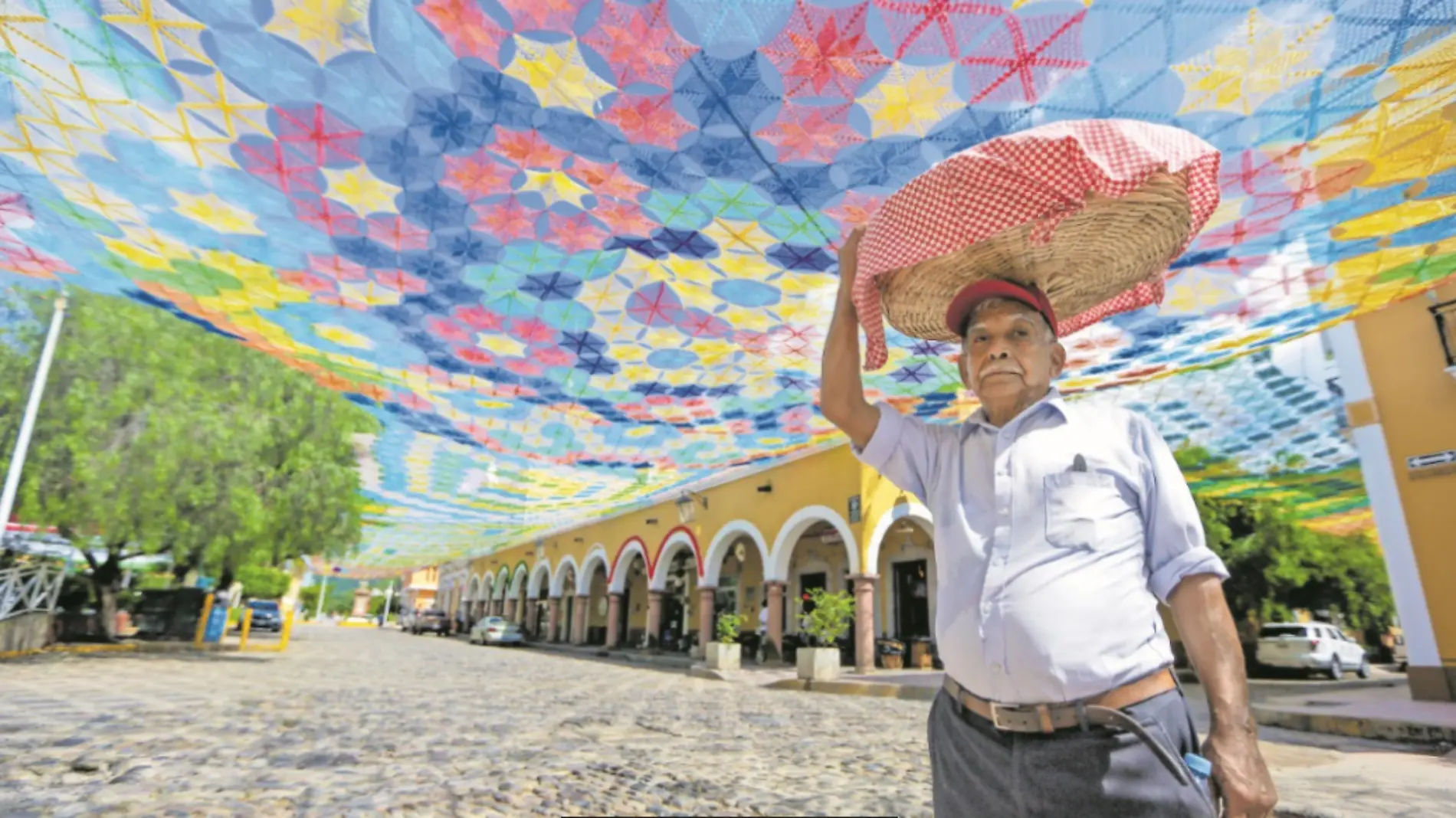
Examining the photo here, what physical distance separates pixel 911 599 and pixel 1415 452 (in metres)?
9.22

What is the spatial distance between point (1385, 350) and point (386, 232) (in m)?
12.4

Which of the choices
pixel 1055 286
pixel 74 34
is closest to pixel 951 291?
pixel 1055 286

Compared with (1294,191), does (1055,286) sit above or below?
below

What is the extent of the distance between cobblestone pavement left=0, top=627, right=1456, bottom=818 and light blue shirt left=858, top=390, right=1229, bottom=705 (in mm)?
2863

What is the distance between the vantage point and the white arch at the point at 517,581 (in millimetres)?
34969

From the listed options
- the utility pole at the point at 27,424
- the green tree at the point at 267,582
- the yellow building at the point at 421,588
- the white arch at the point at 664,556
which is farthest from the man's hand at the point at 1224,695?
the yellow building at the point at 421,588

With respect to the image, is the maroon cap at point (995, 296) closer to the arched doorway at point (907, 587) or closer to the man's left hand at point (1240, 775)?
the man's left hand at point (1240, 775)

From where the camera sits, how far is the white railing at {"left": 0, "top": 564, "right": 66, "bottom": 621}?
11.6 m

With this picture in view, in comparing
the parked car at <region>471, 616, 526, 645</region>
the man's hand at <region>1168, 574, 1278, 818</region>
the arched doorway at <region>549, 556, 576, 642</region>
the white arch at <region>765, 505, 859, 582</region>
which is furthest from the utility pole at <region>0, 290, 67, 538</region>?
the arched doorway at <region>549, 556, 576, 642</region>

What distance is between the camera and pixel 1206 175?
5.75ft

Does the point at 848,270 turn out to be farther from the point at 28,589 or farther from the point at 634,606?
the point at 634,606

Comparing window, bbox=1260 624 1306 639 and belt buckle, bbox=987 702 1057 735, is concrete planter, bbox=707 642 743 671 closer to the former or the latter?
window, bbox=1260 624 1306 639

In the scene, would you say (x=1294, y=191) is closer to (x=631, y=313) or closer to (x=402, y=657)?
(x=631, y=313)

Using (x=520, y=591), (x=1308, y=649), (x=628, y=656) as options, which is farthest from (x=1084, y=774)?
(x=520, y=591)
